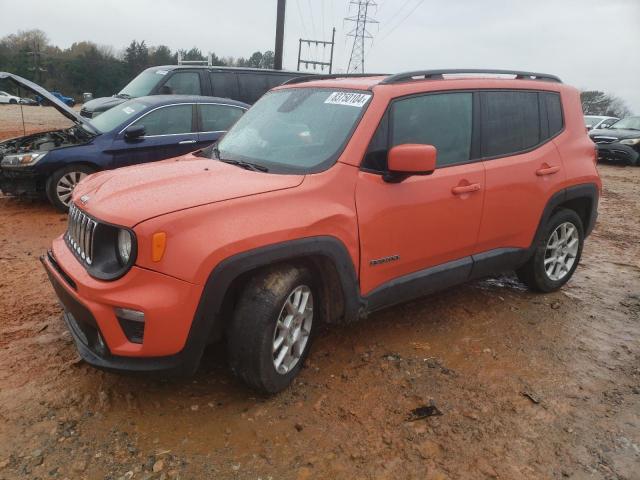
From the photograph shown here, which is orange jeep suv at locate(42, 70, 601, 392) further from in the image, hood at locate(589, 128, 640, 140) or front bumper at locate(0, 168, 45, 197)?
hood at locate(589, 128, 640, 140)

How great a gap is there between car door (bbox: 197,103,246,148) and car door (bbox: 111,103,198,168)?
0.11 meters

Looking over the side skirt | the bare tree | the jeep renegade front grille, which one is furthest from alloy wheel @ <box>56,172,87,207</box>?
the bare tree

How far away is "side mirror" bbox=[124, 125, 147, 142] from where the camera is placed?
21.9ft

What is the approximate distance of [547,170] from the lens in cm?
410

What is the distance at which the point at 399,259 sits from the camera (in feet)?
10.8

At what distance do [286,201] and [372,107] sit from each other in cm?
91

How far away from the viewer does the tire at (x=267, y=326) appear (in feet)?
8.79

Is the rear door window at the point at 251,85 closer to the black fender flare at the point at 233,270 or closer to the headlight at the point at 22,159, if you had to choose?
the headlight at the point at 22,159

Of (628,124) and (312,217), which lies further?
(628,124)

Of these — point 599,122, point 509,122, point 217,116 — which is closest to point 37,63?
point 599,122

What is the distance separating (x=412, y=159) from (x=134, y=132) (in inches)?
191

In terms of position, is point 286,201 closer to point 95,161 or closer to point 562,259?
point 562,259

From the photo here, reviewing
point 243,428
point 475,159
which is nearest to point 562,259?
point 475,159

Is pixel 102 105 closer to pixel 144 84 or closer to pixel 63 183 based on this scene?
pixel 144 84
